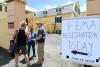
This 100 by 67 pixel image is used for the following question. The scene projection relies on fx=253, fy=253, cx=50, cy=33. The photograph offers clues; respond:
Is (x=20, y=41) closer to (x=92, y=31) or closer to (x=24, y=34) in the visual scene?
(x=24, y=34)

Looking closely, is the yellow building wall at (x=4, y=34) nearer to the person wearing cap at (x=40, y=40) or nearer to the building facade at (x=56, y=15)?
the person wearing cap at (x=40, y=40)

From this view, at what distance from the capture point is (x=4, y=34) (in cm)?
1224

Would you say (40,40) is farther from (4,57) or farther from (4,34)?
(4,34)

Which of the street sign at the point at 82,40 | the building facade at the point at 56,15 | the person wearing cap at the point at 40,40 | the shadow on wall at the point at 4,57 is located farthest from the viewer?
the building facade at the point at 56,15

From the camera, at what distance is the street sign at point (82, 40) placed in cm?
544

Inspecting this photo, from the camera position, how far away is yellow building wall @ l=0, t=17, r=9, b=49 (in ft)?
39.3

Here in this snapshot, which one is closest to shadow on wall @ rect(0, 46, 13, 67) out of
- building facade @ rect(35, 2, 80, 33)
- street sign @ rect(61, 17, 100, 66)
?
street sign @ rect(61, 17, 100, 66)

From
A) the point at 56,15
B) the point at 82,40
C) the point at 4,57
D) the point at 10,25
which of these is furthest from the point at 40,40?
the point at 56,15

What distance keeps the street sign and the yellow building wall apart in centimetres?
625

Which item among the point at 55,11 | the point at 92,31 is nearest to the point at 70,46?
the point at 92,31

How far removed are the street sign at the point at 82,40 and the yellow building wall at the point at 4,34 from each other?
246 inches

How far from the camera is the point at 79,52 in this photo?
18.8ft

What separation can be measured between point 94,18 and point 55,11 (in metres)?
29.0

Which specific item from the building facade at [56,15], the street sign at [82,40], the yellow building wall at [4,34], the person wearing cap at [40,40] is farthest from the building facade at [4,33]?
the building facade at [56,15]
